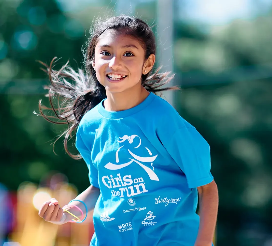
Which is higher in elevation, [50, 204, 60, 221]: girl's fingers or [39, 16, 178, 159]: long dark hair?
[39, 16, 178, 159]: long dark hair

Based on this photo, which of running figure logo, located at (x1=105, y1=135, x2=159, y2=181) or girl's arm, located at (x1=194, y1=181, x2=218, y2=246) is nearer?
girl's arm, located at (x1=194, y1=181, x2=218, y2=246)

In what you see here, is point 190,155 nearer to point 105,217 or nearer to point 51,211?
point 105,217

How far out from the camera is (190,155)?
1.83 m

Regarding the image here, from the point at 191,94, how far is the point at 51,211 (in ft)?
19.5

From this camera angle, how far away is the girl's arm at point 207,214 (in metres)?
1.80

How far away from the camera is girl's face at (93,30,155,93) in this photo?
6.46ft

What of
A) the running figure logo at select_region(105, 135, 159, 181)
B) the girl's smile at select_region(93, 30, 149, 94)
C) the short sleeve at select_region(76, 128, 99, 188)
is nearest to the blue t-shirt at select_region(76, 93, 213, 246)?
the running figure logo at select_region(105, 135, 159, 181)

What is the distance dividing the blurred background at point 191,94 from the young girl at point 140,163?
159 inches

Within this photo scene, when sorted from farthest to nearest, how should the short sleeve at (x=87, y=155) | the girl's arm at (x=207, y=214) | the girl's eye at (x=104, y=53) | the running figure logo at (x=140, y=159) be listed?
1. the short sleeve at (x=87, y=155)
2. the girl's eye at (x=104, y=53)
3. the running figure logo at (x=140, y=159)
4. the girl's arm at (x=207, y=214)

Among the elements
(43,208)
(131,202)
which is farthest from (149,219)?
(43,208)

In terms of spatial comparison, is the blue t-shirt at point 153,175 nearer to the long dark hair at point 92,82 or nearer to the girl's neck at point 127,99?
the girl's neck at point 127,99

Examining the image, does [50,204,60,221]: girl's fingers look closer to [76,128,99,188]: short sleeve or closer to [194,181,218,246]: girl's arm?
[76,128,99,188]: short sleeve

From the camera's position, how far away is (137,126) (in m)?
1.94

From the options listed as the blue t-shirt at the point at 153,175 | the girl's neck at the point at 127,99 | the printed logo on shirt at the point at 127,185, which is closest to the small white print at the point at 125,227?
the blue t-shirt at the point at 153,175
